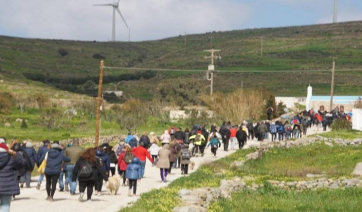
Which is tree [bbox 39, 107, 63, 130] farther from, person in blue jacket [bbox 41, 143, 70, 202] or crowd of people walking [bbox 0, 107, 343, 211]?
person in blue jacket [bbox 41, 143, 70, 202]

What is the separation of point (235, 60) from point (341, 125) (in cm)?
8820

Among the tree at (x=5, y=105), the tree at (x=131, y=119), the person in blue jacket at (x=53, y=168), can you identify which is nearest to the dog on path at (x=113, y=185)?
the person in blue jacket at (x=53, y=168)

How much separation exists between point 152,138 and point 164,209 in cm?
1885

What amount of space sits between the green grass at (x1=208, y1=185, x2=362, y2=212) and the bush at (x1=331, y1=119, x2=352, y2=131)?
1361 inches

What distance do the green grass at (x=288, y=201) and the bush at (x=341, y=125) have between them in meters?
Result: 34.6

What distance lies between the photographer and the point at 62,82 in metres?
127

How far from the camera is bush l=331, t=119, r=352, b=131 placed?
58.7 meters

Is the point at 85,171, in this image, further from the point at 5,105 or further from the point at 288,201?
the point at 5,105

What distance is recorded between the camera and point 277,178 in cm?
2761

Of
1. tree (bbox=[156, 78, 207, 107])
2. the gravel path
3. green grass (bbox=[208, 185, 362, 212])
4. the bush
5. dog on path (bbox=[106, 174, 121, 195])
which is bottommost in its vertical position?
the gravel path

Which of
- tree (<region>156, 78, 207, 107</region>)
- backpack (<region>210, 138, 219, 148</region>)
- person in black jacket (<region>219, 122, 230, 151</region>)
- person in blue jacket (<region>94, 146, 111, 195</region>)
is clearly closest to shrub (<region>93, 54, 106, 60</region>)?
tree (<region>156, 78, 207, 107</region>)

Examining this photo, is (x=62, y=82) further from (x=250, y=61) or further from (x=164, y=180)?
(x=164, y=180)

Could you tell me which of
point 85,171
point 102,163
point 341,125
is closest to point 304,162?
point 102,163

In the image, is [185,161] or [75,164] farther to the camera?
[185,161]
